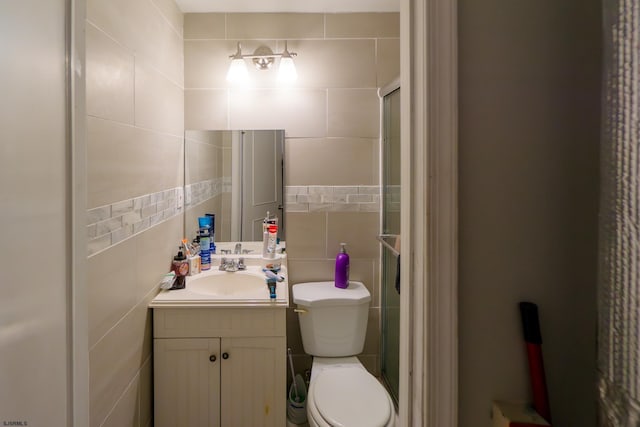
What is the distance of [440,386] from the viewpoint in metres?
0.53

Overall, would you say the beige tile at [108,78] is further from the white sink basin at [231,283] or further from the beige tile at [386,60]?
the beige tile at [386,60]

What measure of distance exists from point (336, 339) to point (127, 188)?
4.13 feet

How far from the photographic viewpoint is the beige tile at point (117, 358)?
44.3 inches

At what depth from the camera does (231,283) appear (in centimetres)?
199

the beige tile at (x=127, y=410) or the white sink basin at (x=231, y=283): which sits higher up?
the white sink basin at (x=231, y=283)

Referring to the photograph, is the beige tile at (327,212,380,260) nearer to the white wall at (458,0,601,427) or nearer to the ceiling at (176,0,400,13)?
the ceiling at (176,0,400,13)

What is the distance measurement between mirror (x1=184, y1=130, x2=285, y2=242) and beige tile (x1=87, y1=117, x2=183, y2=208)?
0.83 feet

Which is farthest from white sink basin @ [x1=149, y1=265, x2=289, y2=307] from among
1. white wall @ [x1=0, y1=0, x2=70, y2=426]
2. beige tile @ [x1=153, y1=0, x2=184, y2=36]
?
beige tile @ [x1=153, y1=0, x2=184, y2=36]

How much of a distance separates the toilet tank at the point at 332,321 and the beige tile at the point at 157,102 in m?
1.11

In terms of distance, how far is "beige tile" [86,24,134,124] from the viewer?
42.4 inches

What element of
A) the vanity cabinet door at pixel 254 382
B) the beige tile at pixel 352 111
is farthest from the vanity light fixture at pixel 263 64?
the vanity cabinet door at pixel 254 382

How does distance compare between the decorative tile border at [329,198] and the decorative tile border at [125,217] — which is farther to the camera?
the decorative tile border at [329,198]

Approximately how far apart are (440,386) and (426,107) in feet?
1.37

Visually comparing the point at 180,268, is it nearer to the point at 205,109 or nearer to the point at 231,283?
the point at 231,283
